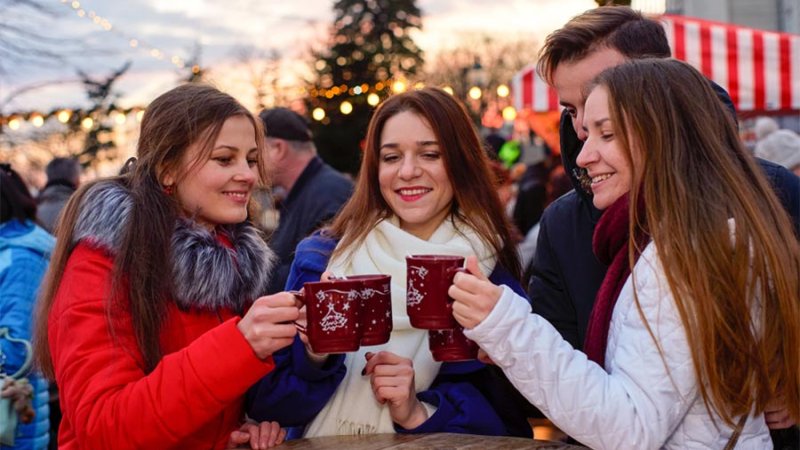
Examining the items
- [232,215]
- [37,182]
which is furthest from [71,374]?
[37,182]

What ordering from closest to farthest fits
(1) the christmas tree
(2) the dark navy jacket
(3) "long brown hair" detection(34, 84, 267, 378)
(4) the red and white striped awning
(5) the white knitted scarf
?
(3) "long brown hair" detection(34, 84, 267, 378)
(5) the white knitted scarf
(2) the dark navy jacket
(4) the red and white striped awning
(1) the christmas tree

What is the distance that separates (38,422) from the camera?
3998 millimetres

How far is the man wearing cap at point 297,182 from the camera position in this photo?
5.78 m

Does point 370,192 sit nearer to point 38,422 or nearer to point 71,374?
point 71,374

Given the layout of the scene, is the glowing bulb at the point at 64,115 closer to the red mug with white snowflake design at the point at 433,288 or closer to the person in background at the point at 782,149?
the person in background at the point at 782,149

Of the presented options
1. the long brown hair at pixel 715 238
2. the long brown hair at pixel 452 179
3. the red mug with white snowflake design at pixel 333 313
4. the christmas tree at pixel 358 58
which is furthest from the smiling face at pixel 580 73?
the christmas tree at pixel 358 58

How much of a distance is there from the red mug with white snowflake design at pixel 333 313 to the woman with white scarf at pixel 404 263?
1.45 ft

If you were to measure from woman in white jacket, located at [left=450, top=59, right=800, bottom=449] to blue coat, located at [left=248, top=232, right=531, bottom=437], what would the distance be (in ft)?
2.03

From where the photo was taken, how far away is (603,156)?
216 cm

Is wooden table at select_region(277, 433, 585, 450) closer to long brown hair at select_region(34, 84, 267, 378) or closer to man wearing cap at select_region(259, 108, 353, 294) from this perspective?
long brown hair at select_region(34, 84, 267, 378)

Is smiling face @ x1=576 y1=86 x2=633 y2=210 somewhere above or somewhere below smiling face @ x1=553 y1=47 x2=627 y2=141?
below

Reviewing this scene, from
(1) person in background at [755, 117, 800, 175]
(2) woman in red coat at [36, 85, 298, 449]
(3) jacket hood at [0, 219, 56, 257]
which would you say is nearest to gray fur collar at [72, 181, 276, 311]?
(2) woman in red coat at [36, 85, 298, 449]

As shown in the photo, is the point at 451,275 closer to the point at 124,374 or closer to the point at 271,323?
the point at 271,323

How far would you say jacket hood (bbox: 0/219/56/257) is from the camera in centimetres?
406
